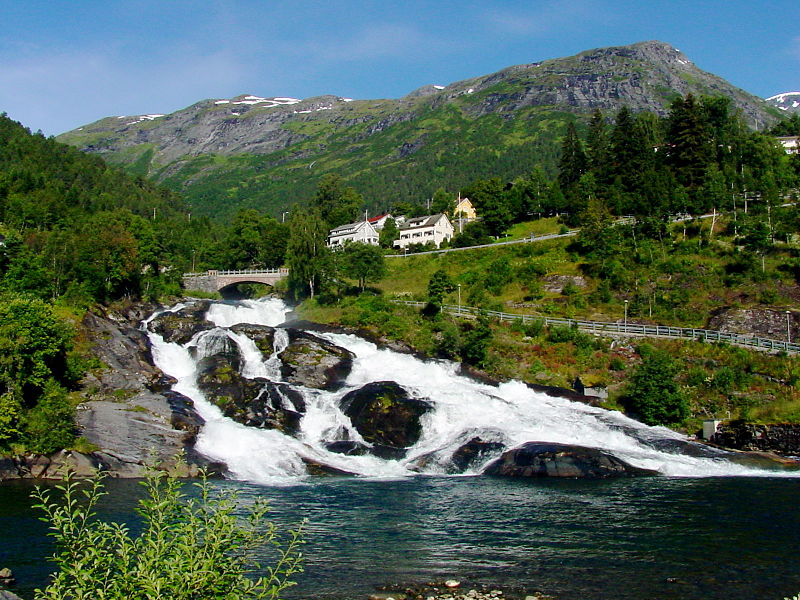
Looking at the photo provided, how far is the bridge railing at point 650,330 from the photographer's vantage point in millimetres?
55656

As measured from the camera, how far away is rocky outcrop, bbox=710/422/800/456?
4434 cm

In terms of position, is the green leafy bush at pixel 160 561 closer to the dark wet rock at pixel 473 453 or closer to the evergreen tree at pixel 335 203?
the dark wet rock at pixel 473 453

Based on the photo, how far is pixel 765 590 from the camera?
20.8m

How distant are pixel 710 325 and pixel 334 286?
44.8 m

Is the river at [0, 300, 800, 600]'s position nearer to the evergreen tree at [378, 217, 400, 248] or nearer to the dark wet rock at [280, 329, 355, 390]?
the dark wet rock at [280, 329, 355, 390]

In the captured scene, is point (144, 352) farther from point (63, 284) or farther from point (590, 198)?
point (590, 198)

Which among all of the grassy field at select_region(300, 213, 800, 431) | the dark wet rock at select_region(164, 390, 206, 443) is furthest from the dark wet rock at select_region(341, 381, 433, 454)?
the grassy field at select_region(300, 213, 800, 431)

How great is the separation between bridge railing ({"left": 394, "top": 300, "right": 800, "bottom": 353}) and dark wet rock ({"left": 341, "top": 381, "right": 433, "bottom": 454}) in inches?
897

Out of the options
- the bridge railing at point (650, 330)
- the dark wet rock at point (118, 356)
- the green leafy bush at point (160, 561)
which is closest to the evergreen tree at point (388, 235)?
the bridge railing at point (650, 330)

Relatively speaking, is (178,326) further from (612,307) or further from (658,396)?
(612,307)

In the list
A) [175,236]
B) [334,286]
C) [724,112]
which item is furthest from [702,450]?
[175,236]

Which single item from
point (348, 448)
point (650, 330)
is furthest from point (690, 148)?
point (348, 448)

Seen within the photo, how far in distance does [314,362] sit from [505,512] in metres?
30.1

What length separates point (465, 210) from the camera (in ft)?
444
